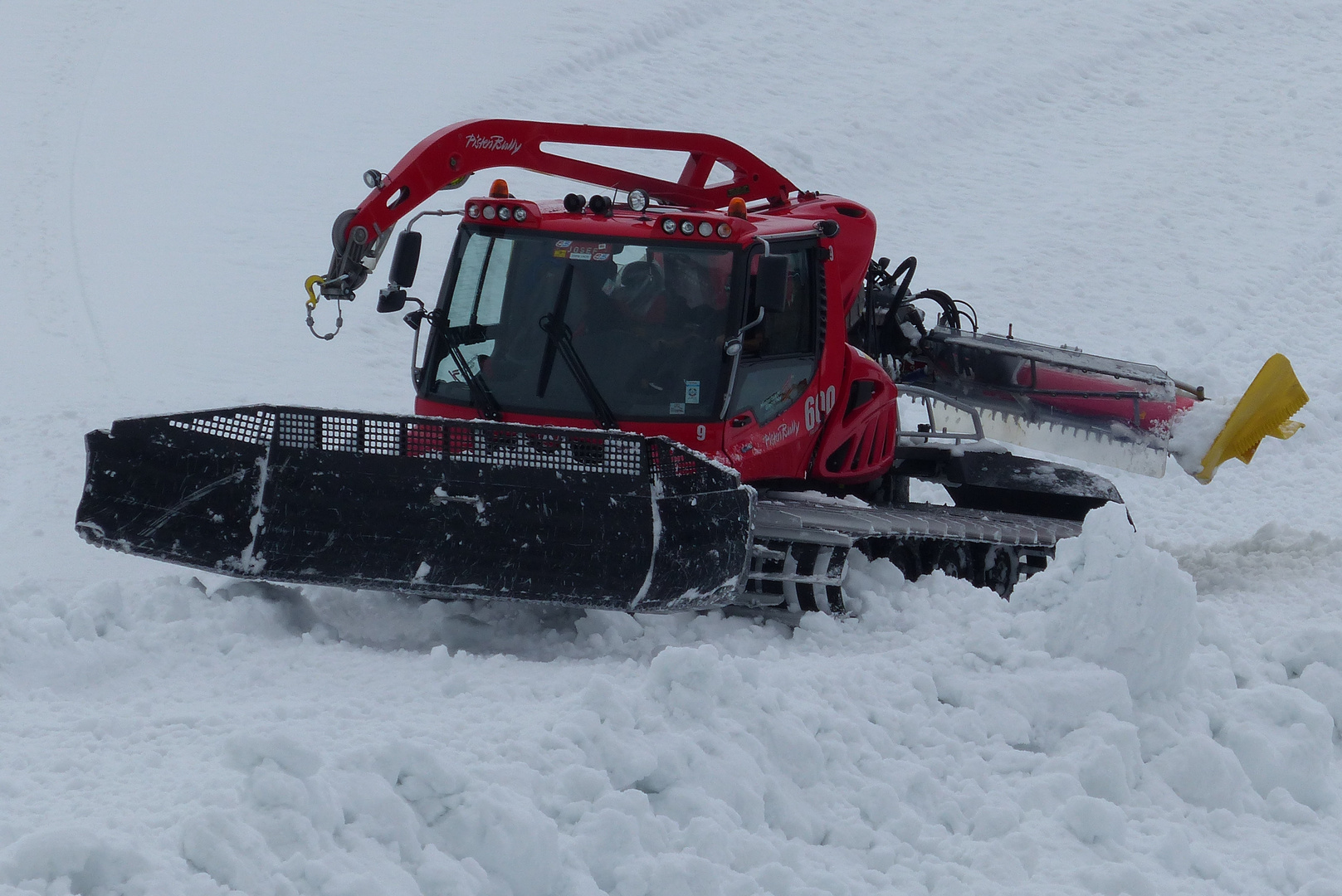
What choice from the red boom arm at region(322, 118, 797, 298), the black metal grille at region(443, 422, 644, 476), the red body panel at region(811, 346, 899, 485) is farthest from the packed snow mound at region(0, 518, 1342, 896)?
the red boom arm at region(322, 118, 797, 298)

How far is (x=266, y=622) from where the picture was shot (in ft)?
19.0

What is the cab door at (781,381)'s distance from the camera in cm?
666

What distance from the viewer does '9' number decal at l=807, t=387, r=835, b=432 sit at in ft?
23.6

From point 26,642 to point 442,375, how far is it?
85.3 inches

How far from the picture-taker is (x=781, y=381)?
6934 mm

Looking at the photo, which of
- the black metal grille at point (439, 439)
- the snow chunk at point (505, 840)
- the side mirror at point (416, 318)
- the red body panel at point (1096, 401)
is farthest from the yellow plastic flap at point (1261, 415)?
the snow chunk at point (505, 840)

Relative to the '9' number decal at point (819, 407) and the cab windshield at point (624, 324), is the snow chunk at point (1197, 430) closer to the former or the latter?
the '9' number decal at point (819, 407)

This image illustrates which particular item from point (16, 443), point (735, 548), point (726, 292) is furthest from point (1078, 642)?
point (16, 443)

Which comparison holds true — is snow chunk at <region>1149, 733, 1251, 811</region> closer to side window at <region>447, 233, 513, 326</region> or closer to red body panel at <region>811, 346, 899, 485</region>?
red body panel at <region>811, 346, 899, 485</region>

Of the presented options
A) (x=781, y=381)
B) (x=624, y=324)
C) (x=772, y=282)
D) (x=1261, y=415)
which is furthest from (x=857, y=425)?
(x=1261, y=415)

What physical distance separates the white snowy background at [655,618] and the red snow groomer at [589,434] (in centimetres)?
27

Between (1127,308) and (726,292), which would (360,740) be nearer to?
(726,292)

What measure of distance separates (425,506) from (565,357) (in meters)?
0.96

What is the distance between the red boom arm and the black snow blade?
3.15 feet
